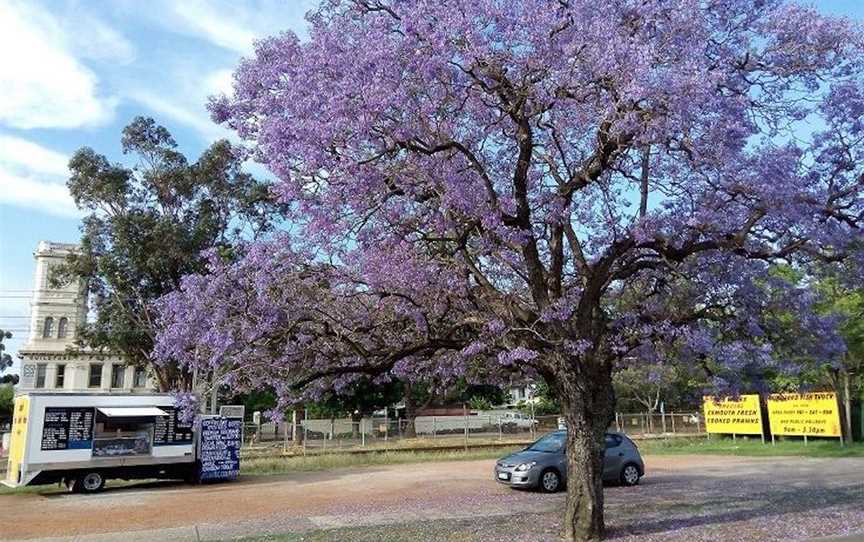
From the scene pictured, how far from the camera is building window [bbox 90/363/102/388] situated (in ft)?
227

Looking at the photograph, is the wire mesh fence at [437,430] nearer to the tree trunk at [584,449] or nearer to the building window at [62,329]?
the tree trunk at [584,449]

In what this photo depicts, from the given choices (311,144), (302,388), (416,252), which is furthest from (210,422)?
(311,144)

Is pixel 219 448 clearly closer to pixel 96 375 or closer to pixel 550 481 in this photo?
pixel 550 481

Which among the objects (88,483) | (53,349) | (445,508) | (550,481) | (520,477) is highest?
(53,349)

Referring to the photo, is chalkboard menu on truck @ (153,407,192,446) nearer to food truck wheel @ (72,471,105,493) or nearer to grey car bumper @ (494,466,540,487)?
food truck wheel @ (72,471,105,493)

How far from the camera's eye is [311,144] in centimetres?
934

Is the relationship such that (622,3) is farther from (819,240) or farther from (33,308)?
(33,308)

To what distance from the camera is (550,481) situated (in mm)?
17781

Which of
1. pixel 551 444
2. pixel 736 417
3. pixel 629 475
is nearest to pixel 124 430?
pixel 551 444

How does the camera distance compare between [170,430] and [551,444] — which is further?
[170,430]

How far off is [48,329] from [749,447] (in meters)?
59.7

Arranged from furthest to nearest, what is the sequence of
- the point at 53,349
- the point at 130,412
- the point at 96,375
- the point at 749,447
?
the point at 96,375 < the point at 53,349 < the point at 749,447 < the point at 130,412

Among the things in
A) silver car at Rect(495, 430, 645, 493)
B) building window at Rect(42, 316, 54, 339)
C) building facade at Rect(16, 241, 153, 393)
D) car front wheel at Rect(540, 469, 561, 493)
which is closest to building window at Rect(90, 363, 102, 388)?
building facade at Rect(16, 241, 153, 393)

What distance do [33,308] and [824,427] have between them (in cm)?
6369
